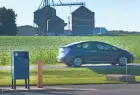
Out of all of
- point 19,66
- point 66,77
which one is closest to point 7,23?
point 66,77

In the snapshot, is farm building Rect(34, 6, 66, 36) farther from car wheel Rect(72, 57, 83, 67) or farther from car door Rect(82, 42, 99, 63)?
car wheel Rect(72, 57, 83, 67)

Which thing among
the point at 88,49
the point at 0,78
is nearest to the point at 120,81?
the point at 0,78

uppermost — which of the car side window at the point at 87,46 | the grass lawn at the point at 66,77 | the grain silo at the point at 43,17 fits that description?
the grain silo at the point at 43,17

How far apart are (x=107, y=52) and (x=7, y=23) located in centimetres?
6323

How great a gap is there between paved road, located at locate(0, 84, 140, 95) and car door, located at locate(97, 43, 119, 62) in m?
10.9

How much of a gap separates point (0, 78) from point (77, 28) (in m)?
96.9

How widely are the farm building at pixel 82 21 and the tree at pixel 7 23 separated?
22.6m

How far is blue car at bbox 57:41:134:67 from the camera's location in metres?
30.2

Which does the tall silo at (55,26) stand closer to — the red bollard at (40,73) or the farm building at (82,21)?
the farm building at (82,21)

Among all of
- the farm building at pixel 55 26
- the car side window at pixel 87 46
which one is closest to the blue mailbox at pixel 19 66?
the car side window at pixel 87 46

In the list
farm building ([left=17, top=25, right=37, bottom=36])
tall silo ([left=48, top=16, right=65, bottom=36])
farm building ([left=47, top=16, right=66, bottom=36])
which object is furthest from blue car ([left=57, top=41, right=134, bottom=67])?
farm building ([left=17, top=25, right=37, bottom=36])

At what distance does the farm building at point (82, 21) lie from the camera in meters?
117

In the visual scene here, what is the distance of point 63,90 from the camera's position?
18266 mm

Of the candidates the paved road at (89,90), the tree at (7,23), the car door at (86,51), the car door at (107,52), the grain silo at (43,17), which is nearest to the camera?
the paved road at (89,90)
